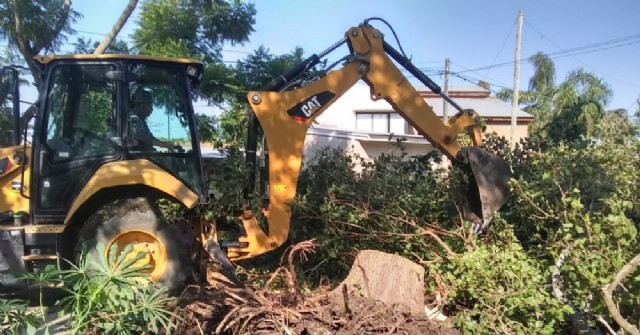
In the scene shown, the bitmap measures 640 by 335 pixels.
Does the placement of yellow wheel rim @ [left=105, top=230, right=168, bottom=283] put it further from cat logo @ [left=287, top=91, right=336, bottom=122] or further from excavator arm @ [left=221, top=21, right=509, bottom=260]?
cat logo @ [left=287, top=91, right=336, bottom=122]

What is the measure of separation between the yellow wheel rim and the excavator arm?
24.9 inches

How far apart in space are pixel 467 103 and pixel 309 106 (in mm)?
27590

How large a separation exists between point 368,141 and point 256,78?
7.57 meters

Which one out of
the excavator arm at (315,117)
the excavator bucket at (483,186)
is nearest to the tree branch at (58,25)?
the excavator arm at (315,117)

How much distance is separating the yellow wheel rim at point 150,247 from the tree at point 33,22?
22.7 feet

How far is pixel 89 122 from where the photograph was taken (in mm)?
5047

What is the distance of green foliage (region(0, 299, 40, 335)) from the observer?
9.87ft

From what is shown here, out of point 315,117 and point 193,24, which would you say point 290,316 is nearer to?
point 315,117

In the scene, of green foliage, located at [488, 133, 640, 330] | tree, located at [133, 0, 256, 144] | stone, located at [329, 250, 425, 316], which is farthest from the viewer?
tree, located at [133, 0, 256, 144]

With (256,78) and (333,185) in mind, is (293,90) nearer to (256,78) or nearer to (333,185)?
(333,185)

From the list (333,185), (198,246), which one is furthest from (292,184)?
(198,246)

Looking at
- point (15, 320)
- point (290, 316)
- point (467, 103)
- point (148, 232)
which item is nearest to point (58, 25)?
point (148, 232)

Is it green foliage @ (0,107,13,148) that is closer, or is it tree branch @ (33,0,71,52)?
tree branch @ (33,0,71,52)

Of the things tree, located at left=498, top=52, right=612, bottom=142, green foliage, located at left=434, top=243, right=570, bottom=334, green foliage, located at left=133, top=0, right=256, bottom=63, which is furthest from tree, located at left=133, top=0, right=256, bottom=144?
tree, located at left=498, top=52, right=612, bottom=142
